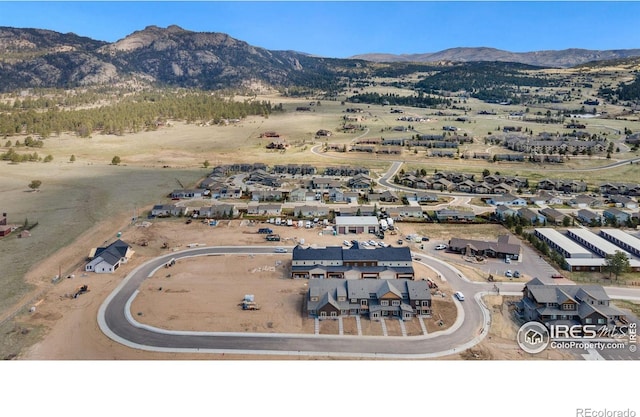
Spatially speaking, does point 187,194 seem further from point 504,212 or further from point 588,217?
point 588,217

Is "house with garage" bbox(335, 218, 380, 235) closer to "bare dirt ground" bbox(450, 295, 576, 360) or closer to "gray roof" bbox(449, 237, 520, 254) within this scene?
"gray roof" bbox(449, 237, 520, 254)

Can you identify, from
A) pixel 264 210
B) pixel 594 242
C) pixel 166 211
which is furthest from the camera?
pixel 264 210

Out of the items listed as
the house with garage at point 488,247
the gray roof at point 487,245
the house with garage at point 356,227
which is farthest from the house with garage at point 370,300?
the house with garage at point 356,227

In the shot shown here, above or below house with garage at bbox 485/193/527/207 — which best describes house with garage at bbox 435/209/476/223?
below

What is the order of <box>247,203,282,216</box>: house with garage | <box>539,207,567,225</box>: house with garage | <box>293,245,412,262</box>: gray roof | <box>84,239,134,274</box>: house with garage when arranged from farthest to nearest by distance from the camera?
<box>247,203,282,216</box>: house with garage < <box>539,207,567,225</box>: house with garage < <box>84,239,134,274</box>: house with garage < <box>293,245,412,262</box>: gray roof

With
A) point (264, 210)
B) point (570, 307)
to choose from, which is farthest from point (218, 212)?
point (570, 307)

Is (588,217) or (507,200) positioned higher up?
(507,200)

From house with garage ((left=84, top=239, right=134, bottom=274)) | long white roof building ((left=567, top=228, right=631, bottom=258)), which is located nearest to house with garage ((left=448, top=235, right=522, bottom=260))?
long white roof building ((left=567, top=228, right=631, bottom=258))
